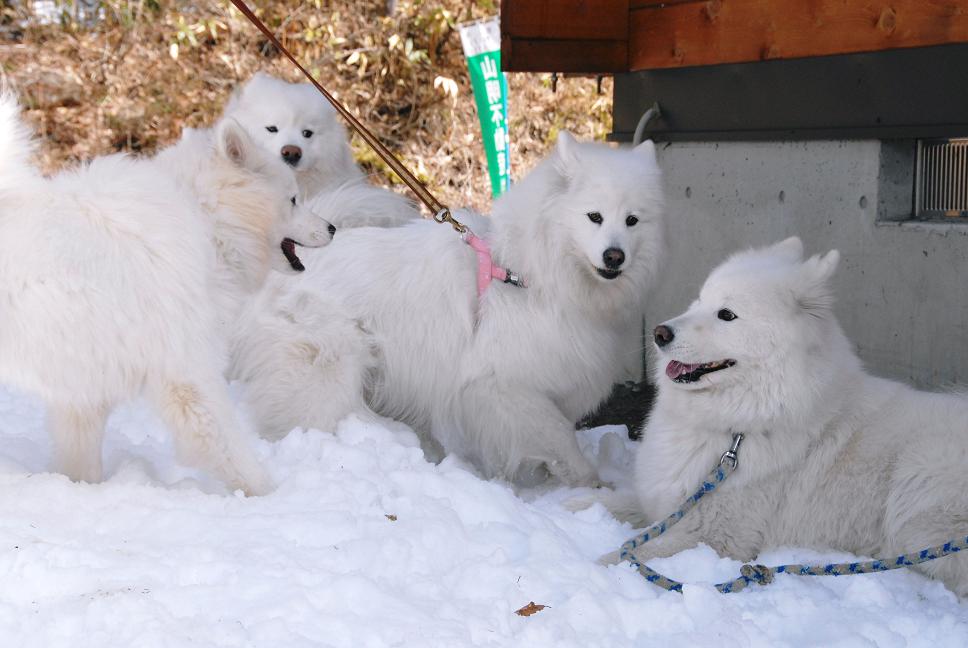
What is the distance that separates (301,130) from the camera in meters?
5.57

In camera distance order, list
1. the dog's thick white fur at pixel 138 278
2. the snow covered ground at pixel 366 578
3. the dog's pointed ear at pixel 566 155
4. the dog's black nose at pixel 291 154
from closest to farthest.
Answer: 1. the snow covered ground at pixel 366 578
2. the dog's thick white fur at pixel 138 278
3. the dog's pointed ear at pixel 566 155
4. the dog's black nose at pixel 291 154

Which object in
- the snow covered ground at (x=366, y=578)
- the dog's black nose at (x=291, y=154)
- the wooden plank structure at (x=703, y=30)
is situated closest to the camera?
the snow covered ground at (x=366, y=578)

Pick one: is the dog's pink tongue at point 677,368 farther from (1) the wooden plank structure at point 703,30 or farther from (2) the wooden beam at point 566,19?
(2) the wooden beam at point 566,19

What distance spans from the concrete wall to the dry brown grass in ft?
21.0

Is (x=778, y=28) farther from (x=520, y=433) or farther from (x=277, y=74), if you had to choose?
(x=277, y=74)

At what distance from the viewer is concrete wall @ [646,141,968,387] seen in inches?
170

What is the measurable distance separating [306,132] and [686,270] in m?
2.33

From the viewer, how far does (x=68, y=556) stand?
2.85 m

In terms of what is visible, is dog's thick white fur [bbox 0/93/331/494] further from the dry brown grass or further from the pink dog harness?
the dry brown grass

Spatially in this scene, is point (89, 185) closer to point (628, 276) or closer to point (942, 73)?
point (628, 276)

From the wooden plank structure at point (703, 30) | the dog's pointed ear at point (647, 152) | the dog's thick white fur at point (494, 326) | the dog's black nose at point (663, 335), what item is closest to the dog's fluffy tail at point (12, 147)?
the dog's thick white fur at point (494, 326)

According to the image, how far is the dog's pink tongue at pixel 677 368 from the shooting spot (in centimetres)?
332

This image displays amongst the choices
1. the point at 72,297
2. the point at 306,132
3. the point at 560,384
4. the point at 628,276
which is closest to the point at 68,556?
the point at 72,297

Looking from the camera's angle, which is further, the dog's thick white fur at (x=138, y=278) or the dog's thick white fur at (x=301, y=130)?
the dog's thick white fur at (x=301, y=130)
